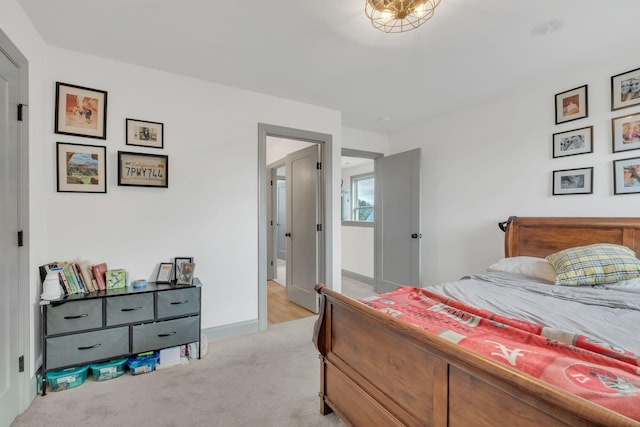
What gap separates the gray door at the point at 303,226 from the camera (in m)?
3.71

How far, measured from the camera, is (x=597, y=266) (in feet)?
6.56

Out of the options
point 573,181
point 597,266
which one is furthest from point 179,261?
point 573,181

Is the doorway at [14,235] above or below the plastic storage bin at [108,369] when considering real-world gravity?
above

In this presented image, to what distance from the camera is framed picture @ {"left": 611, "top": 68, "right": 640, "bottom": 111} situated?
2.32 metres

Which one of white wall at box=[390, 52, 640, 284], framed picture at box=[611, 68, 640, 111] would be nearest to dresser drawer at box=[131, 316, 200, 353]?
white wall at box=[390, 52, 640, 284]

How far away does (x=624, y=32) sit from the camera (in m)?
2.09

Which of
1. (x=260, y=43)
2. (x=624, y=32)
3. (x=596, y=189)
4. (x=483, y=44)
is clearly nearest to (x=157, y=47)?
(x=260, y=43)

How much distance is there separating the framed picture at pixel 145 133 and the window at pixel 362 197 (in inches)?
161

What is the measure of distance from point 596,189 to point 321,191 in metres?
2.65

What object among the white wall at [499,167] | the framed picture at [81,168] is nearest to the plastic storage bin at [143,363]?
the framed picture at [81,168]

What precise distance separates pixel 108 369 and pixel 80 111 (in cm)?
202

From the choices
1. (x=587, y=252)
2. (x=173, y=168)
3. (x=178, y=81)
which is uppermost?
(x=178, y=81)

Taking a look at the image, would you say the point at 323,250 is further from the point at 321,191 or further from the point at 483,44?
the point at 483,44

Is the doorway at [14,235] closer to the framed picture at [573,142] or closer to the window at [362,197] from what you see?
the framed picture at [573,142]
